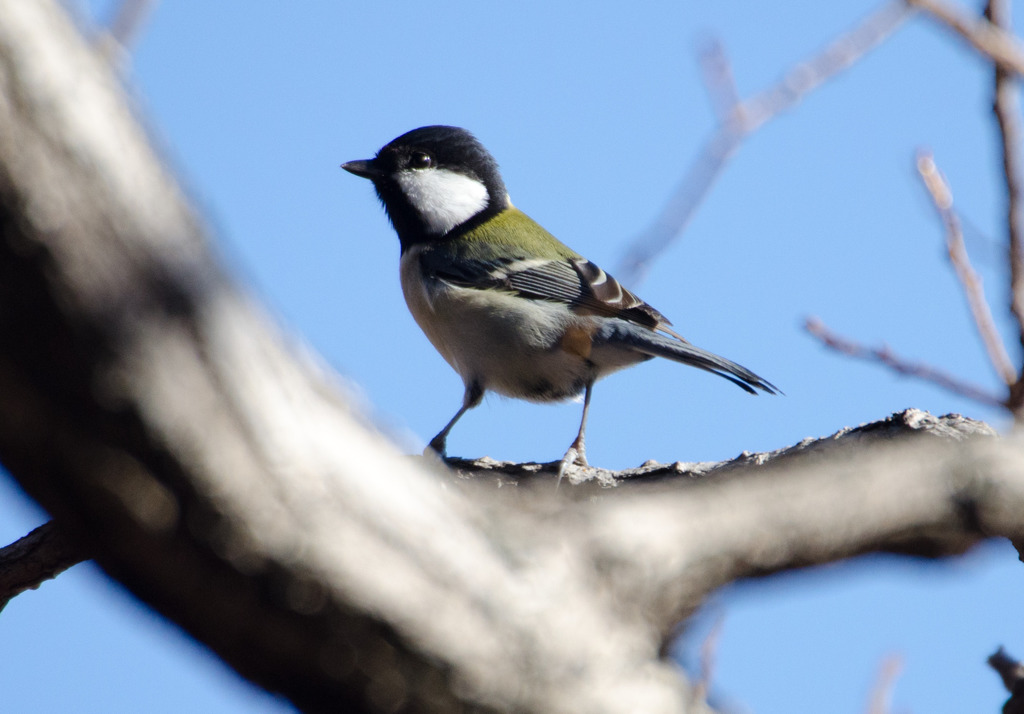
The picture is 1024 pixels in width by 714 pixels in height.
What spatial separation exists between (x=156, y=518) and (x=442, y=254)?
195 inches

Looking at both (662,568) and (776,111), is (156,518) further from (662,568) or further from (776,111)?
(776,111)

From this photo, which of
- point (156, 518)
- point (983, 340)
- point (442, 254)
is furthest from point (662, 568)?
point (442, 254)

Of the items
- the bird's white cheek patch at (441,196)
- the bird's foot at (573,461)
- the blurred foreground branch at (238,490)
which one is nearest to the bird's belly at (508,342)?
the bird's foot at (573,461)

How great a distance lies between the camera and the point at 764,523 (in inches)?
63.9

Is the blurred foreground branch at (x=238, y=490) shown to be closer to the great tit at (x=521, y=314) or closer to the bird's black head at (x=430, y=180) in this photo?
the great tit at (x=521, y=314)

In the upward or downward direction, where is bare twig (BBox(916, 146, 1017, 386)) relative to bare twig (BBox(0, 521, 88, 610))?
upward

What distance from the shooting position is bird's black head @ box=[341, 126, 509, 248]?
6.41m

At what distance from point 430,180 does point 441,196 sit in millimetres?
140

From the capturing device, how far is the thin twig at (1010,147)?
1291 millimetres

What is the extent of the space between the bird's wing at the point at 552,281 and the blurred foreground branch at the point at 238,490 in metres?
3.89

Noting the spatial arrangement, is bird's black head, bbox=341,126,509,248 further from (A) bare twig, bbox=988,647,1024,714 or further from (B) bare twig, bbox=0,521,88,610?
(A) bare twig, bbox=988,647,1024,714

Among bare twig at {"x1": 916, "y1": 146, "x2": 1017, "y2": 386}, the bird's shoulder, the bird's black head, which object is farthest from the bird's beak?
bare twig at {"x1": 916, "y1": 146, "x2": 1017, "y2": 386}

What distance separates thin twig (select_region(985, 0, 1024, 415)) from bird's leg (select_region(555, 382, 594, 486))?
277 centimetres

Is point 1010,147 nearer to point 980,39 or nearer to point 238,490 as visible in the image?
point 980,39
